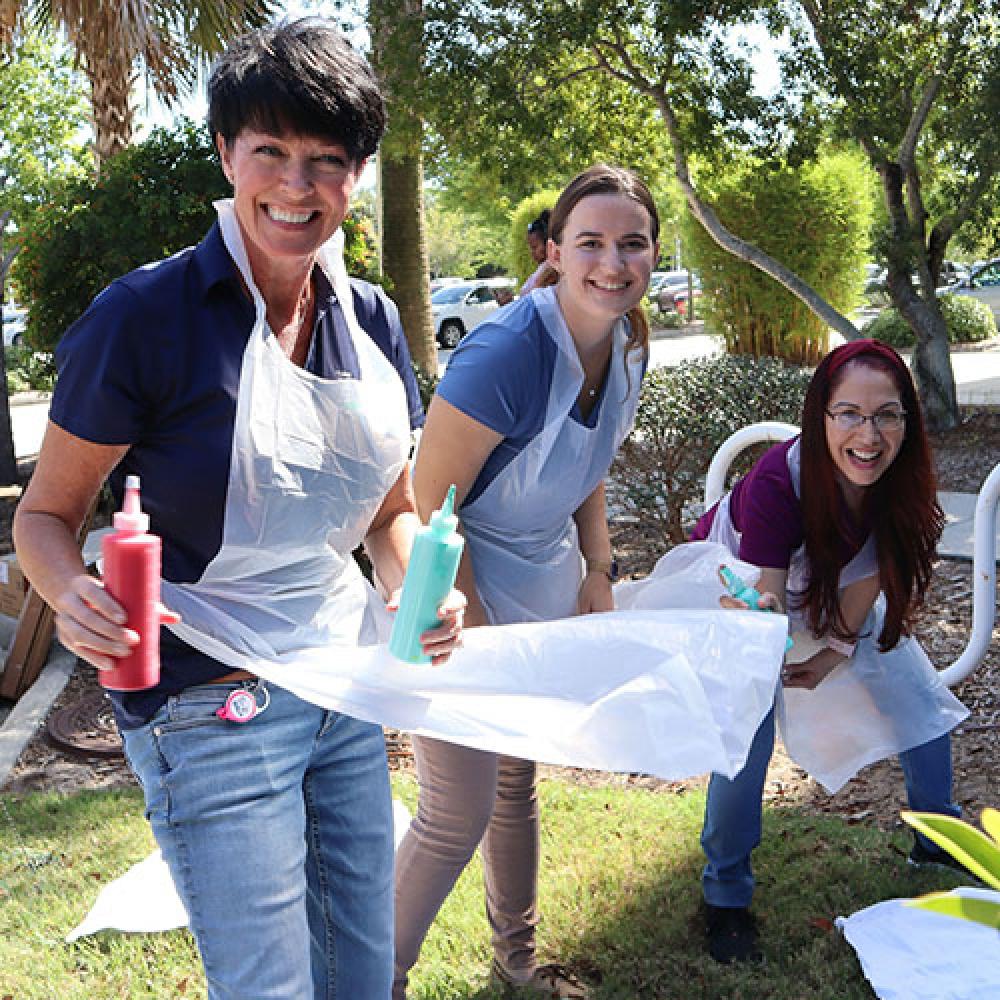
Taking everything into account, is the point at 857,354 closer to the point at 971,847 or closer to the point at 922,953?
the point at 922,953

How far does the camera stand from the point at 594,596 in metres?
2.89

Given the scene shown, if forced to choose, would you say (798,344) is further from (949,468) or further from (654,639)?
(654,639)

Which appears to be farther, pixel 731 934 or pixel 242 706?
pixel 731 934

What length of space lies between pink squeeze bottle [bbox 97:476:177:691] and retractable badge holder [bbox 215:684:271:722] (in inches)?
7.6

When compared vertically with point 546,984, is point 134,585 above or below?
above

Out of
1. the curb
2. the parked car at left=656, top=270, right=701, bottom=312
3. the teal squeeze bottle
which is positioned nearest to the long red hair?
the teal squeeze bottle

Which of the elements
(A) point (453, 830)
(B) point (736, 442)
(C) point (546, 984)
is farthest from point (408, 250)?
(A) point (453, 830)

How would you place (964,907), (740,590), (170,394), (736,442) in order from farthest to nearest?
(736,442), (740,590), (170,394), (964,907)

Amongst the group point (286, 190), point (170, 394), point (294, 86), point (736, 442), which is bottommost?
point (736, 442)

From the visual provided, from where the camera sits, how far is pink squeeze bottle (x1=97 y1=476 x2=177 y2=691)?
1.62 meters

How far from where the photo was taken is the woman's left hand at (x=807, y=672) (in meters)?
3.28

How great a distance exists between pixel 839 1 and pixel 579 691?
8985 mm

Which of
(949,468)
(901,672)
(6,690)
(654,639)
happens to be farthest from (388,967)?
(949,468)

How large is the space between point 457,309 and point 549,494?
25.7 m
